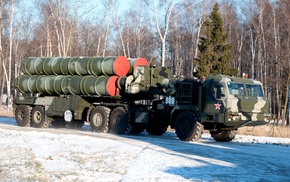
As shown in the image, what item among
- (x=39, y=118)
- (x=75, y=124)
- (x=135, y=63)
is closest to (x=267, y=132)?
(x=135, y=63)

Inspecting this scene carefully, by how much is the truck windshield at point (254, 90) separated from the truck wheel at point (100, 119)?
266 inches

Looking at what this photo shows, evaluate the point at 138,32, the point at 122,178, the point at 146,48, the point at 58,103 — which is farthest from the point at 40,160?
the point at 146,48

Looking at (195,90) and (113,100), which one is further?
(113,100)

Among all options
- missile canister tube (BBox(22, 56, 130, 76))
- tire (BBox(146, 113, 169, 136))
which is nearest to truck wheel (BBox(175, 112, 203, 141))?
tire (BBox(146, 113, 169, 136))

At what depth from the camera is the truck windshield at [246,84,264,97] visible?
19578mm

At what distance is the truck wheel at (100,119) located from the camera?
22781mm

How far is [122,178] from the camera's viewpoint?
34.6 feet

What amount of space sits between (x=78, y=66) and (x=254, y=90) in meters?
8.85

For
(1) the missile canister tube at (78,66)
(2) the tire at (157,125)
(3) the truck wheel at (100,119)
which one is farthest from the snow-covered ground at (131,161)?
(1) the missile canister tube at (78,66)

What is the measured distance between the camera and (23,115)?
26.4 m

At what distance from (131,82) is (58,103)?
14.5ft

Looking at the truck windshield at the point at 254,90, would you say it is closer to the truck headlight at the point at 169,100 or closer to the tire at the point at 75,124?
the truck headlight at the point at 169,100

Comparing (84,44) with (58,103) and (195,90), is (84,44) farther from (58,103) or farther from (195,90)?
(195,90)

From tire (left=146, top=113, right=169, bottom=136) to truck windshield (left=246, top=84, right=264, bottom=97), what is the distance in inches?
166
